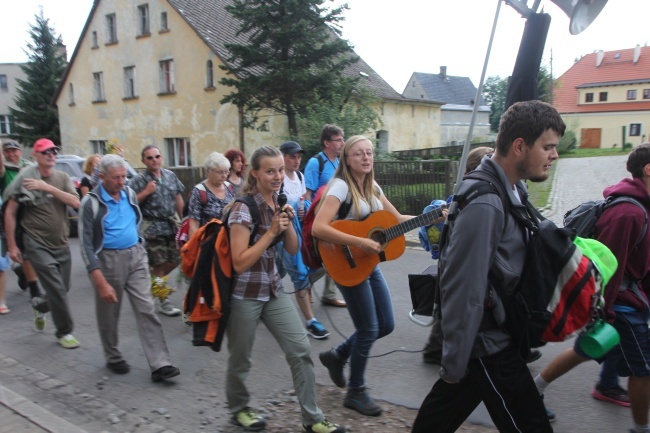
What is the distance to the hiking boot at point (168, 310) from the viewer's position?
5.91 metres

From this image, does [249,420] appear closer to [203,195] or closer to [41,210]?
[203,195]

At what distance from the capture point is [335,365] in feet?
12.6

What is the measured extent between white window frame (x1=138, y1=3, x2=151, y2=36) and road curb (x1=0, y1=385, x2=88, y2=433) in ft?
79.7

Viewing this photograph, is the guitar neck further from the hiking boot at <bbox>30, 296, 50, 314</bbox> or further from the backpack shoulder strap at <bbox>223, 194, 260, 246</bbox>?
the hiking boot at <bbox>30, 296, 50, 314</bbox>

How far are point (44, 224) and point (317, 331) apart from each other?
280 cm

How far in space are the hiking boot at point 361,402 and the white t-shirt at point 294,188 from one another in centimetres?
232

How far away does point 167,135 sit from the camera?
24719 millimetres

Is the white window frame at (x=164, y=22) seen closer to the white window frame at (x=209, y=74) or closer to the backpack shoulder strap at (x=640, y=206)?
the white window frame at (x=209, y=74)

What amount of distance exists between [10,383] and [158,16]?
2332 cm

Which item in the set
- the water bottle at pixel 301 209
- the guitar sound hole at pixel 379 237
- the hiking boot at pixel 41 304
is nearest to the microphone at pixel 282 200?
the guitar sound hole at pixel 379 237

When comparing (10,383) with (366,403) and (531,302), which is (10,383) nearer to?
(366,403)

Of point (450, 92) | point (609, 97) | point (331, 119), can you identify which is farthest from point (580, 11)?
point (609, 97)

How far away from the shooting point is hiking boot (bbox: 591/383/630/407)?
3.60 meters

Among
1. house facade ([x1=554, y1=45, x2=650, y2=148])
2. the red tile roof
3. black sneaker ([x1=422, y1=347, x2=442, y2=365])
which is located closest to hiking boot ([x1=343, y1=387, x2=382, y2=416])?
black sneaker ([x1=422, y1=347, x2=442, y2=365])
